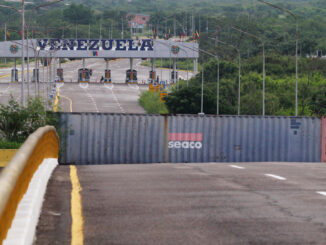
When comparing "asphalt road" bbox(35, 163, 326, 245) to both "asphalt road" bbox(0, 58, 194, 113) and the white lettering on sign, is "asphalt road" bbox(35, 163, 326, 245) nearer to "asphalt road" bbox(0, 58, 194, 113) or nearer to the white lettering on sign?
"asphalt road" bbox(0, 58, 194, 113)

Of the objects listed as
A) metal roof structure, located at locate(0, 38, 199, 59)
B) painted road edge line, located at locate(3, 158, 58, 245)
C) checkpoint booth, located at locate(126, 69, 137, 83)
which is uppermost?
metal roof structure, located at locate(0, 38, 199, 59)

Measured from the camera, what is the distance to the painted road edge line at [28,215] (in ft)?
26.5

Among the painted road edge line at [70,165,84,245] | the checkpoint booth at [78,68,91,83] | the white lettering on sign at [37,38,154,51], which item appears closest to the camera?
the painted road edge line at [70,165,84,245]

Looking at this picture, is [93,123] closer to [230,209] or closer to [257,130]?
[257,130]

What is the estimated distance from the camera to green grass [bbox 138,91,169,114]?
90756 millimetres

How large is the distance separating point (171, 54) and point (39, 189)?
123855 mm

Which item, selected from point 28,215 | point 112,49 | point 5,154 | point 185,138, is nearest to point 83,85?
point 112,49

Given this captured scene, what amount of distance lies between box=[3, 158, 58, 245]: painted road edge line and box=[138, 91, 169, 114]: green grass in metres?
77.8

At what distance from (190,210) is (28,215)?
8.94 feet

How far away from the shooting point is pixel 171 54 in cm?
13462

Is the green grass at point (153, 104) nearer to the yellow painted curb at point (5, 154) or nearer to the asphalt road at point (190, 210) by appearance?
the yellow painted curb at point (5, 154)

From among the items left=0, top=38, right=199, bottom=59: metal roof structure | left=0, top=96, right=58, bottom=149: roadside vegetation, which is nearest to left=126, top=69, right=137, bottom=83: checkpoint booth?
left=0, top=38, right=199, bottom=59: metal roof structure

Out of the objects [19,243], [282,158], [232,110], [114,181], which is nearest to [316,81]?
[232,110]

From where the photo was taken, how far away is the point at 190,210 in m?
11.0
